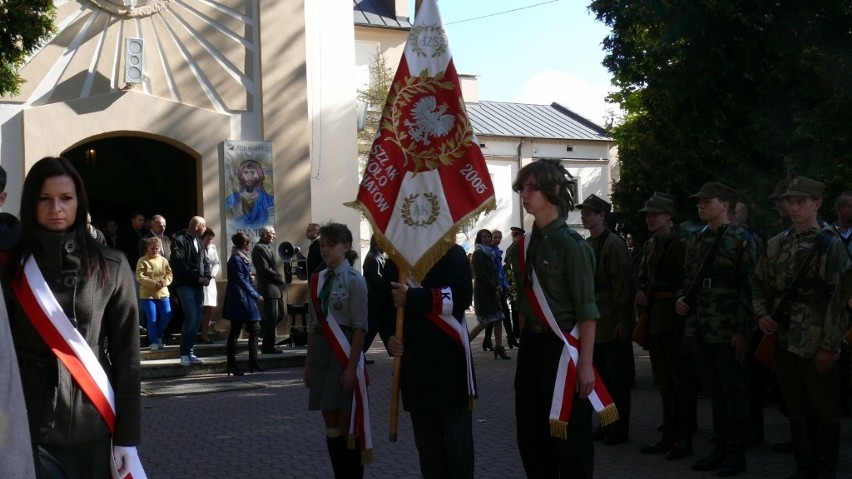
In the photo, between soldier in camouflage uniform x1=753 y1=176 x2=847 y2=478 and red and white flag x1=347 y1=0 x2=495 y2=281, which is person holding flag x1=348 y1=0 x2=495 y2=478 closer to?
red and white flag x1=347 y1=0 x2=495 y2=281

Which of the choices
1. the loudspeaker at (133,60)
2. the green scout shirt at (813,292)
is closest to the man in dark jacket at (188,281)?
the loudspeaker at (133,60)

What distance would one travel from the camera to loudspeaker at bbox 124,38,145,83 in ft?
56.2

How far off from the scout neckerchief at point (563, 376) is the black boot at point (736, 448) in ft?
7.90

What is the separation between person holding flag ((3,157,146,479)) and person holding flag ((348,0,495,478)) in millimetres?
1954

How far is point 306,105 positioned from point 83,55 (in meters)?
3.99

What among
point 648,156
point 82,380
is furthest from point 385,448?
point 648,156

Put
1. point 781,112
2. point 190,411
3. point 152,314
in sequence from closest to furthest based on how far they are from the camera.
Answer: point 190,411 → point 781,112 → point 152,314

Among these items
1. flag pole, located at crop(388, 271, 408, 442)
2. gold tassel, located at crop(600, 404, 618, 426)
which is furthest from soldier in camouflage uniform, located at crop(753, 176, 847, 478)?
flag pole, located at crop(388, 271, 408, 442)

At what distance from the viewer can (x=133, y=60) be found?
56.4 feet

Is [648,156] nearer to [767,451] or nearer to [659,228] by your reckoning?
[659,228]

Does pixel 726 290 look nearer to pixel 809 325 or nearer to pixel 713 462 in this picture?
pixel 809 325

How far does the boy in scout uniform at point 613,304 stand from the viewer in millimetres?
8836

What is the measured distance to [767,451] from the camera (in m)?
8.44

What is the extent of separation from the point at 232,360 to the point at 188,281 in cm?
128
